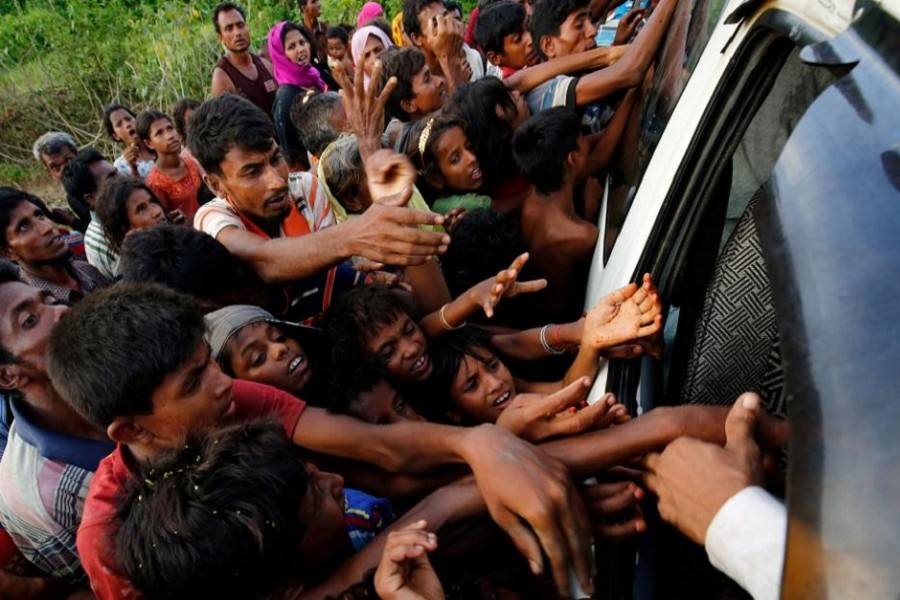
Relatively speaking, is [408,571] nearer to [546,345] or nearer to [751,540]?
[751,540]

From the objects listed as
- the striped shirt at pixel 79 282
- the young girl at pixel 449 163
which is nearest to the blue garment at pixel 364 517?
the young girl at pixel 449 163

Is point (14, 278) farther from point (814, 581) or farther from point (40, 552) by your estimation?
point (814, 581)

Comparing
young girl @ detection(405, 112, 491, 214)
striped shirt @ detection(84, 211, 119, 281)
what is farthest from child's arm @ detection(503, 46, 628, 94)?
striped shirt @ detection(84, 211, 119, 281)

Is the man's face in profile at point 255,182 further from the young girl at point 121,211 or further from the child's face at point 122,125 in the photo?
the child's face at point 122,125

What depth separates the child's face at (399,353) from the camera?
6.97 feet

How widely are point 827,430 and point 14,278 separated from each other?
2444 mm

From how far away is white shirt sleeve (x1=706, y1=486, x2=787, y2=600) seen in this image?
843 millimetres

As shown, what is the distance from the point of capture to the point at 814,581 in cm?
65

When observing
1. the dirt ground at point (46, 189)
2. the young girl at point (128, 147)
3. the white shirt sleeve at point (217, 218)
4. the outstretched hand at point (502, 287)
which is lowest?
the dirt ground at point (46, 189)

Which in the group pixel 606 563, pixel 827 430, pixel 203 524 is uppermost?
pixel 827 430

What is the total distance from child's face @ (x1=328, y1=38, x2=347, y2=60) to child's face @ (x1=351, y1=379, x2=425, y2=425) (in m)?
6.14

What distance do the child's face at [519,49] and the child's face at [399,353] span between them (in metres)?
2.77

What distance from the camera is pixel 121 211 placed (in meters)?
4.01

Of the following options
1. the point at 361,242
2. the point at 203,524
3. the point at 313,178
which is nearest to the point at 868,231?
the point at 203,524
